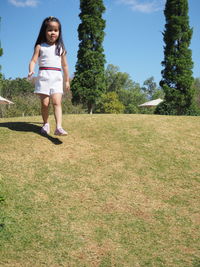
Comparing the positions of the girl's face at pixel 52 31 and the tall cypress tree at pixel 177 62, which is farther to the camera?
the tall cypress tree at pixel 177 62

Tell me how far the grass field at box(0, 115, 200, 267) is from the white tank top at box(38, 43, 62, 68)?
1.44m

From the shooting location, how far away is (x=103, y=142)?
21.4 ft

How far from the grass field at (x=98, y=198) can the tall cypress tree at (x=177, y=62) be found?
13.6 meters

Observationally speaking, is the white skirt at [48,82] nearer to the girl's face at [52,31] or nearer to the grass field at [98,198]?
the girl's face at [52,31]

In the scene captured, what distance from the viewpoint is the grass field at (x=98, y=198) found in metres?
3.77

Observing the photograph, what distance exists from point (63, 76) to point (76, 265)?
393 cm

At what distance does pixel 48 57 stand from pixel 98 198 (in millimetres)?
Result: 2833

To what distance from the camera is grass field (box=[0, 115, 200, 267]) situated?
12.4 feet

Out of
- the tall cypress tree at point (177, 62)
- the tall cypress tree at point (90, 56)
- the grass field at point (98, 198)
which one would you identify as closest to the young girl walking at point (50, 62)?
the grass field at point (98, 198)

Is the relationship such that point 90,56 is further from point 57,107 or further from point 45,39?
point 57,107

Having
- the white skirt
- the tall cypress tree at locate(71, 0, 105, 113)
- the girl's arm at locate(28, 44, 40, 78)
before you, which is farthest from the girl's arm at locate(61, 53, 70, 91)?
the tall cypress tree at locate(71, 0, 105, 113)

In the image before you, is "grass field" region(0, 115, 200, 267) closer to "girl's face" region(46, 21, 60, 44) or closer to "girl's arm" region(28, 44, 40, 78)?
"girl's arm" region(28, 44, 40, 78)

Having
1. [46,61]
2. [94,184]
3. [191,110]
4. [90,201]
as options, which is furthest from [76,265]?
[191,110]

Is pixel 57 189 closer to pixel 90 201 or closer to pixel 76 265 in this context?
pixel 90 201
